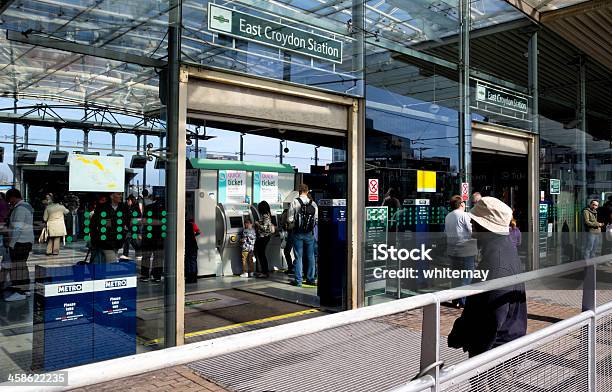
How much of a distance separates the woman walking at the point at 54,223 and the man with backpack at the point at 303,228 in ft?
13.9

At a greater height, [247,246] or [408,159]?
[408,159]

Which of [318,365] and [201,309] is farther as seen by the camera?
[201,309]

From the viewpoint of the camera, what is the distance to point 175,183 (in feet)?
15.6

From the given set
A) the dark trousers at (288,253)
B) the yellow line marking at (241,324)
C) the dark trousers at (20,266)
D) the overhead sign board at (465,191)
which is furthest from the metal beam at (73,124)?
the dark trousers at (288,253)

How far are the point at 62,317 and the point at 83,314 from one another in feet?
0.54

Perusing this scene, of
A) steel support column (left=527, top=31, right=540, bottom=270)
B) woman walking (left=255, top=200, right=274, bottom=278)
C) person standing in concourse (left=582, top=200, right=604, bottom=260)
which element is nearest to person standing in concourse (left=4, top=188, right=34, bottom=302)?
woman walking (left=255, top=200, right=274, bottom=278)

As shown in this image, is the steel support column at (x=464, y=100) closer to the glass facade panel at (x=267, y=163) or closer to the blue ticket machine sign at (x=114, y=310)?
the glass facade panel at (x=267, y=163)

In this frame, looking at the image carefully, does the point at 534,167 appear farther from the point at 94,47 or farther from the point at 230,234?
the point at 94,47

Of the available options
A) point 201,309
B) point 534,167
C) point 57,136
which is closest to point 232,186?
point 201,309

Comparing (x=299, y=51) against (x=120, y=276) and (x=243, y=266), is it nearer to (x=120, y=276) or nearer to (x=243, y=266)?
(x=120, y=276)

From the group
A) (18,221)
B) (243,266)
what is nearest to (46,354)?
(18,221)

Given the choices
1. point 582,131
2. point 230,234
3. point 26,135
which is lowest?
Result: point 230,234

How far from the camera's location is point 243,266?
9.38 metres

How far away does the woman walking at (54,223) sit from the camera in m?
4.04
